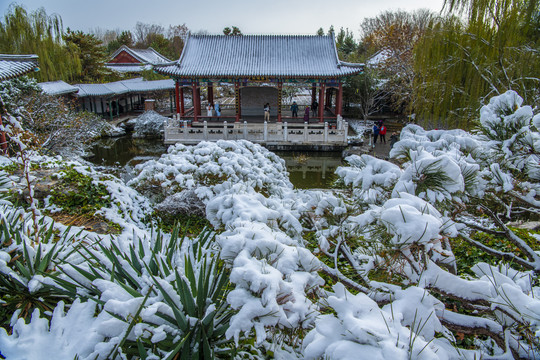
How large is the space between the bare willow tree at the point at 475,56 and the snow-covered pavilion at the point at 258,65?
27.2ft

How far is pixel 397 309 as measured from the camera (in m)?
1.37

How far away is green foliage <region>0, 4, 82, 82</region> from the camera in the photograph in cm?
1612

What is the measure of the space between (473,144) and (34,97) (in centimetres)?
1232

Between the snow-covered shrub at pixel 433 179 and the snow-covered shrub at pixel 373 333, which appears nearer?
the snow-covered shrub at pixel 373 333

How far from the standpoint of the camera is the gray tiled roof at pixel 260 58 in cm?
1655

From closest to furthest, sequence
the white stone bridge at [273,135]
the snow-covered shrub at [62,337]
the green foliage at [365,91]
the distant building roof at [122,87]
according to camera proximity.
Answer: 1. the snow-covered shrub at [62,337]
2. the white stone bridge at [273,135]
3. the green foliage at [365,91]
4. the distant building roof at [122,87]

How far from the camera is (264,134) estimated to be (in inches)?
602

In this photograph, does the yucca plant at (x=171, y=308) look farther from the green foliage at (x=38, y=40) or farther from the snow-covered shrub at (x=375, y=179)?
the green foliage at (x=38, y=40)

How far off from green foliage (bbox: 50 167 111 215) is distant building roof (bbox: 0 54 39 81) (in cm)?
376

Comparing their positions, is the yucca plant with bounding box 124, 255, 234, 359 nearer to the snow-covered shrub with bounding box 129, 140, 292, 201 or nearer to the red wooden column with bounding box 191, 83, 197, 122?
the snow-covered shrub with bounding box 129, 140, 292, 201

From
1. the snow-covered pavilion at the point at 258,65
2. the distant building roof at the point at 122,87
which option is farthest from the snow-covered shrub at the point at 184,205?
the distant building roof at the point at 122,87

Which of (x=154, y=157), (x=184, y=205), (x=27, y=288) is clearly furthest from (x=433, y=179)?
(x=154, y=157)

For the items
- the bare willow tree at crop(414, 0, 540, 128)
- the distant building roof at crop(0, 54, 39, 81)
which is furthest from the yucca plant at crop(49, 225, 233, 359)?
the distant building roof at crop(0, 54, 39, 81)

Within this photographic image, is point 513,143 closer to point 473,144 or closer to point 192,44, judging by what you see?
point 473,144
